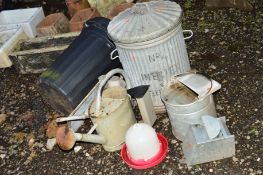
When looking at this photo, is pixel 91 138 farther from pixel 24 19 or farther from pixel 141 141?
pixel 24 19

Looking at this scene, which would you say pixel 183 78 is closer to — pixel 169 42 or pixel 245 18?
pixel 169 42

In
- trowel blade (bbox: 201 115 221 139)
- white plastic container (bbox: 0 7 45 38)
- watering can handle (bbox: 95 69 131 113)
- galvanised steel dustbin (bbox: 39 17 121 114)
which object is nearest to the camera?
trowel blade (bbox: 201 115 221 139)

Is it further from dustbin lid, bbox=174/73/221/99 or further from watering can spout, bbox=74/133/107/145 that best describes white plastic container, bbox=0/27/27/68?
dustbin lid, bbox=174/73/221/99

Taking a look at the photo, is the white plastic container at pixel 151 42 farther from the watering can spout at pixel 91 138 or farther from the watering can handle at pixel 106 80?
the watering can spout at pixel 91 138

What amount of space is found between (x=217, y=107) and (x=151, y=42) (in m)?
1.03

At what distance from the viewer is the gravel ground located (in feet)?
12.0

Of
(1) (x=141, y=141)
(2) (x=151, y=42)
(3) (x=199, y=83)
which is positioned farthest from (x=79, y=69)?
(3) (x=199, y=83)

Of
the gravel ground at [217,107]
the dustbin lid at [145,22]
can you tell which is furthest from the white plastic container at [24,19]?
the dustbin lid at [145,22]

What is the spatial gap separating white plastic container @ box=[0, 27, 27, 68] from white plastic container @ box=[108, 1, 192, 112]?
6.68 feet

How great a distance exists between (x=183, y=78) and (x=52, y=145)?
151 centimetres

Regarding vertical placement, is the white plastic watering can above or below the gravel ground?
above

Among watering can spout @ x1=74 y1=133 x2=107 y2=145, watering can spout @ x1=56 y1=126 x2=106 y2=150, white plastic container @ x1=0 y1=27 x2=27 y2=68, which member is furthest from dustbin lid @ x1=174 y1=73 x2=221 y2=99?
white plastic container @ x1=0 y1=27 x2=27 y2=68

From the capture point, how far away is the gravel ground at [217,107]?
364cm

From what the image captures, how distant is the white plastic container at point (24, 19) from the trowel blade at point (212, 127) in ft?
10.4
